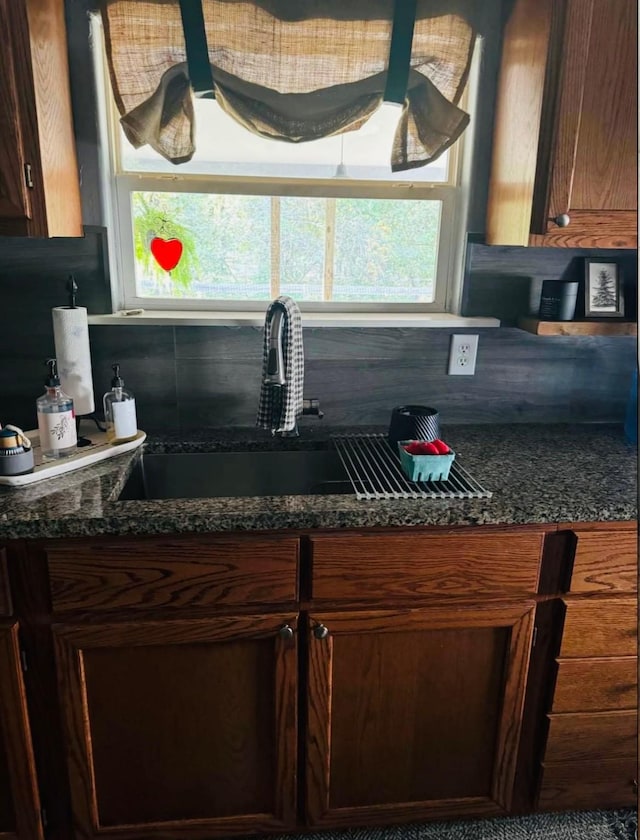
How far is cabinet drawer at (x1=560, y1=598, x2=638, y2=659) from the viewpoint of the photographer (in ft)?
4.45

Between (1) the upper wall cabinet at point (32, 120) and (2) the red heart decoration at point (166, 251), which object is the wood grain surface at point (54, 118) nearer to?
(1) the upper wall cabinet at point (32, 120)

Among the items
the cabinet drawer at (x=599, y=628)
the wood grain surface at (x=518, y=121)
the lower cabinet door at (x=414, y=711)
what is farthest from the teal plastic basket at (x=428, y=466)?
the wood grain surface at (x=518, y=121)

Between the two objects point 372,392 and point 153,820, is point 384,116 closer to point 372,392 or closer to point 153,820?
point 372,392

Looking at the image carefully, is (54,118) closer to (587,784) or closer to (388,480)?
(388,480)

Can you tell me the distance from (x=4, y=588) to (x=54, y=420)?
0.38 meters

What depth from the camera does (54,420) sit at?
1395mm

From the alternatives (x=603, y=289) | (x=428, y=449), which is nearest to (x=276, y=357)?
(x=428, y=449)

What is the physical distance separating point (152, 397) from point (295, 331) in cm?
49

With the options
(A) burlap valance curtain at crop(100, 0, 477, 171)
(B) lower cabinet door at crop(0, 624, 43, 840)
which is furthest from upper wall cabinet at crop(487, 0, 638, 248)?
(B) lower cabinet door at crop(0, 624, 43, 840)

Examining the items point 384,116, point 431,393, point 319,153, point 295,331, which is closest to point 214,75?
point 319,153

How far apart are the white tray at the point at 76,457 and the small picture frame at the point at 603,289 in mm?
1284

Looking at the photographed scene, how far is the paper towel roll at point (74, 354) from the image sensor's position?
1.52 metres

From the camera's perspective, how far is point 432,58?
157 cm

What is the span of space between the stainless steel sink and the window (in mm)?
457
